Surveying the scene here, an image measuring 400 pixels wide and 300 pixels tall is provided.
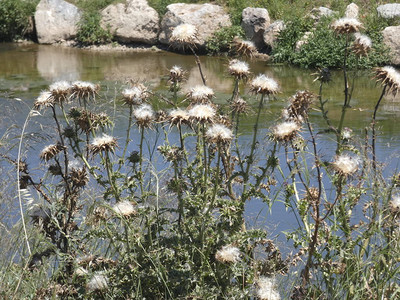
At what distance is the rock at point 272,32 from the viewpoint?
38.6 ft

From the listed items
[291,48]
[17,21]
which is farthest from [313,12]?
[17,21]

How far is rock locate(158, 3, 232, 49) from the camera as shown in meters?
12.5

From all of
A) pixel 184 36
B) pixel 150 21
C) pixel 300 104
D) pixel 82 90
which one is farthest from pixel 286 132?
pixel 150 21

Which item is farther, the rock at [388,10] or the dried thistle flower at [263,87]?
the rock at [388,10]

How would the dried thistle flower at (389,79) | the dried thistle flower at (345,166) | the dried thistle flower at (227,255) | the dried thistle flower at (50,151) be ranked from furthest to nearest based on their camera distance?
1. the dried thistle flower at (50,151)
2. the dried thistle flower at (389,79)
3. the dried thistle flower at (227,255)
4. the dried thistle flower at (345,166)

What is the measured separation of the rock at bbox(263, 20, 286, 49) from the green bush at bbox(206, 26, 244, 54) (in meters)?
0.48

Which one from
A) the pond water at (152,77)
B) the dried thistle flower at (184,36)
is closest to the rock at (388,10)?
the pond water at (152,77)

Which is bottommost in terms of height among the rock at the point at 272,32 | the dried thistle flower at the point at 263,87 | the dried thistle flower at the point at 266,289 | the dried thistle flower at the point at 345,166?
the rock at the point at 272,32

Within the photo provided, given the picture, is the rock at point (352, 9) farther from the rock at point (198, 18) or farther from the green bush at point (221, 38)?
the rock at point (198, 18)

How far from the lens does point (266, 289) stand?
8.12ft

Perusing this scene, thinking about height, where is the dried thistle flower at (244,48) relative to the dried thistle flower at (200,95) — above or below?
above

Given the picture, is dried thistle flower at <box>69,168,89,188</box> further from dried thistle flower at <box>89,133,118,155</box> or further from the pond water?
the pond water

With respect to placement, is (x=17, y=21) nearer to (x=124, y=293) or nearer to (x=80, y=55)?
(x=80, y=55)

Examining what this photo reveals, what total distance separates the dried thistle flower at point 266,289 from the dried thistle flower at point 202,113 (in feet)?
2.04
